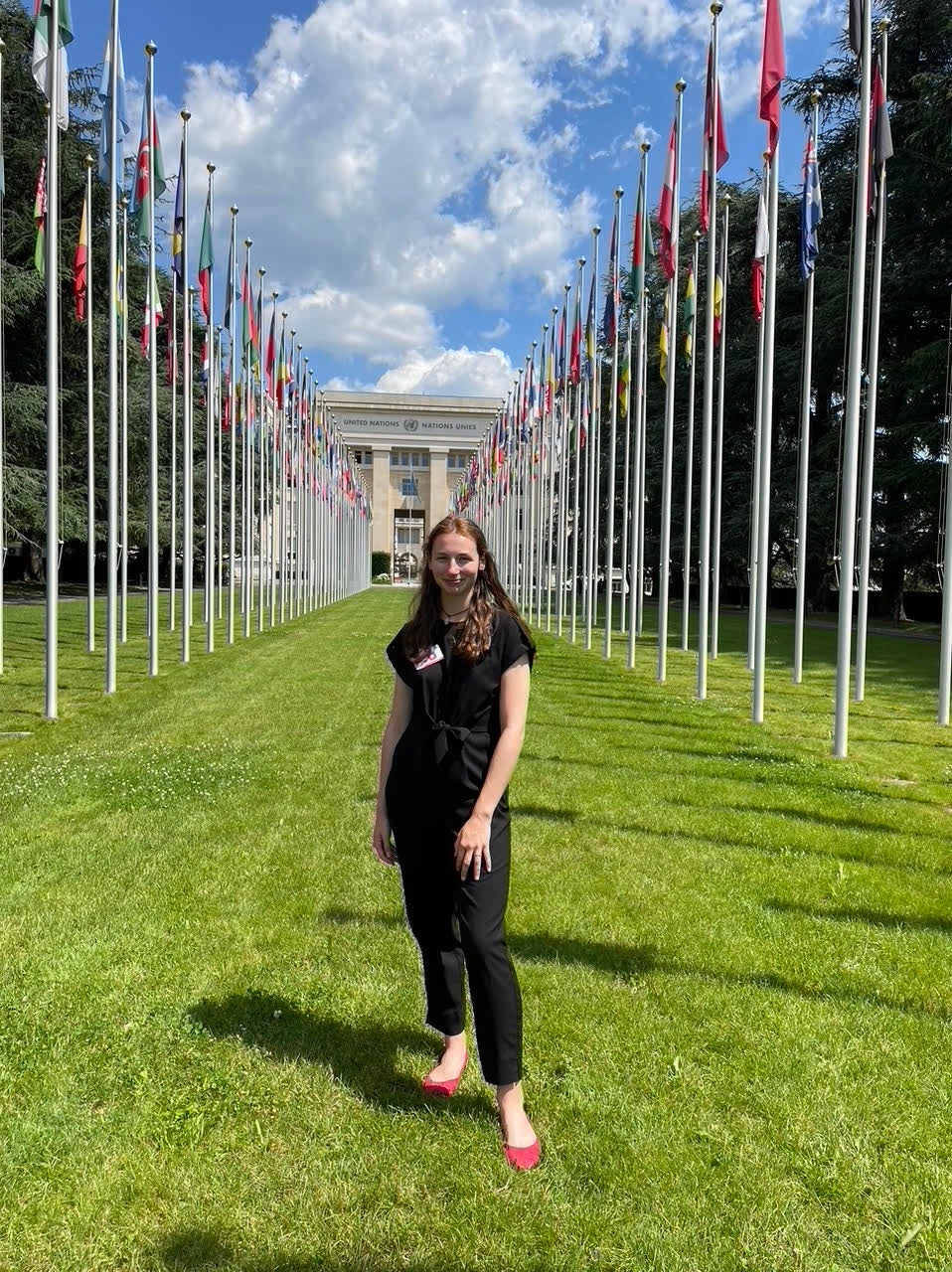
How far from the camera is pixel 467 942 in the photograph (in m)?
3.11

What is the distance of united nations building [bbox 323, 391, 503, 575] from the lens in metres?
97.9

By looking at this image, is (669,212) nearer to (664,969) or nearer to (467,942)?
(664,969)

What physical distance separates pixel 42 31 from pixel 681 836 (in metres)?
10.9

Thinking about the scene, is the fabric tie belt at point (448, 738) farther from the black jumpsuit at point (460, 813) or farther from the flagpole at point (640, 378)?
the flagpole at point (640, 378)

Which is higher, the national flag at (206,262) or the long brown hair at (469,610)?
the national flag at (206,262)

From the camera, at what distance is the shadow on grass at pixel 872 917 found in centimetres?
505

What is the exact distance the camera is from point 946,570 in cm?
1157

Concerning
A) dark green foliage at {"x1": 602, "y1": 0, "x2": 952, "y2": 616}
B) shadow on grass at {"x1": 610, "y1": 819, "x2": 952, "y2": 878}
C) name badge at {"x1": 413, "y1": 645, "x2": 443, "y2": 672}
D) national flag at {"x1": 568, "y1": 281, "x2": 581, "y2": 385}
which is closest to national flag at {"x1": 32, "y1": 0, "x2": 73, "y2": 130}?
shadow on grass at {"x1": 610, "y1": 819, "x2": 952, "y2": 878}

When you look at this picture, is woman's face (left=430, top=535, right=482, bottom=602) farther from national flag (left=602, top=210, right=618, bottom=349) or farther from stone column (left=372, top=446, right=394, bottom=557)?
stone column (left=372, top=446, right=394, bottom=557)

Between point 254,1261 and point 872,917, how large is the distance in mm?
3790

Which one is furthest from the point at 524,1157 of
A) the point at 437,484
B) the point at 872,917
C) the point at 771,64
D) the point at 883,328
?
the point at 437,484


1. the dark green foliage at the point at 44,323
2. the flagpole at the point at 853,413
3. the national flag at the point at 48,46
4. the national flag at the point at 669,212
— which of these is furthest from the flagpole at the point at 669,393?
the dark green foliage at the point at 44,323

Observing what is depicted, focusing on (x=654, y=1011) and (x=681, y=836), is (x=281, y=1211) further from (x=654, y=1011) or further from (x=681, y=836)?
(x=681, y=836)

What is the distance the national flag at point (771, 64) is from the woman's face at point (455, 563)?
10315 millimetres
